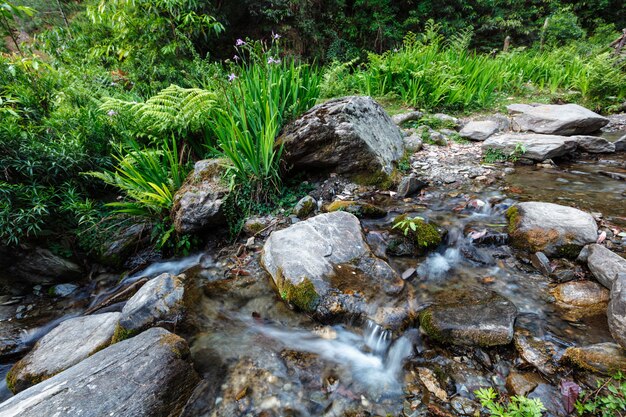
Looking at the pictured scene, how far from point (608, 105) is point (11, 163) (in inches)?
396

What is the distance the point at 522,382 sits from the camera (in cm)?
154

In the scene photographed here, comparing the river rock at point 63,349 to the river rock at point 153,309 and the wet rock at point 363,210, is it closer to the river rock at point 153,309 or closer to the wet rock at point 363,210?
the river rock at point 153,309

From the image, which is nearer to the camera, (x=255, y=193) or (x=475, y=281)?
(x=475, y=281)

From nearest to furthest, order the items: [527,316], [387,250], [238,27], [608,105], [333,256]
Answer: [527,316], [333,256], [387,250], [608,105], [238,27]

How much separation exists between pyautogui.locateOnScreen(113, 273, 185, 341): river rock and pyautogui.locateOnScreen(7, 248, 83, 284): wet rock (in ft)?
4.78

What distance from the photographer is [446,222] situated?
2855 mm

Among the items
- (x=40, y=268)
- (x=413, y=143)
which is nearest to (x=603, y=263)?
(x=413, y=143)

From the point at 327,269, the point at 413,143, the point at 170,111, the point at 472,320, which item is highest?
the point at 170,111

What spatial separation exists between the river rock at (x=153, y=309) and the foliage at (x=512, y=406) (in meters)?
2.12

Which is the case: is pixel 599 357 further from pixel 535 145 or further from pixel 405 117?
pixel 405 117

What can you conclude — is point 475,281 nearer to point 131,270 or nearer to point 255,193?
point 255,193

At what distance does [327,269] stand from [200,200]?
1.62 m

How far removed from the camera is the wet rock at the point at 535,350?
1595 millimetres

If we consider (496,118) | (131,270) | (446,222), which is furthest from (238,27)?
(446,222)
